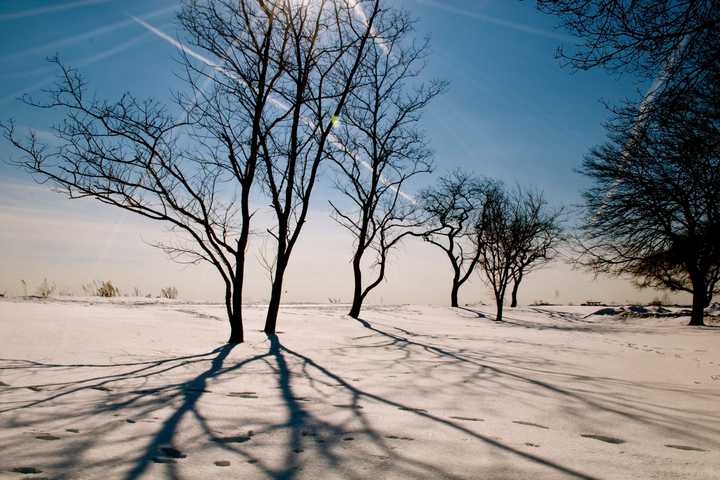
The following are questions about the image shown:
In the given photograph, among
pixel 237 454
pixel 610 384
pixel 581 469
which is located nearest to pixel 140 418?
Answer: pixel 237 454

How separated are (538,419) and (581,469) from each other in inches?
37.8

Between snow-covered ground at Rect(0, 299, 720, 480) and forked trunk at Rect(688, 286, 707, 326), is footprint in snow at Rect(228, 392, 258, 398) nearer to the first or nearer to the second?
snow-covered ground at Rect(0, 299, 720, 480)

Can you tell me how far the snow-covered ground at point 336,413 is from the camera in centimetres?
212

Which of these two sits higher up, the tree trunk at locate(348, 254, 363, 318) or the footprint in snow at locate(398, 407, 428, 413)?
the tree trunk at locate(348, 254, 363, 318)

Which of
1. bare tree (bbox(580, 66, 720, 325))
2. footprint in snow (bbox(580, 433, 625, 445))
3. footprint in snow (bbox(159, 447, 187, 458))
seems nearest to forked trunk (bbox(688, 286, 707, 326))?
bare tree (bbox(580, 66, 720, 325))

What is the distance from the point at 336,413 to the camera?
122 inches

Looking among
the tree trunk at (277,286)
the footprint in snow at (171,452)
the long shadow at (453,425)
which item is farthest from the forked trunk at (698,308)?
the footprint in snow at (171,452)

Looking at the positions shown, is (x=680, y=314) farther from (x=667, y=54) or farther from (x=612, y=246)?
(x=667, y=54)

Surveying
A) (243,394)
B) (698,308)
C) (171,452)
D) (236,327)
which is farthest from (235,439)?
(698,308)

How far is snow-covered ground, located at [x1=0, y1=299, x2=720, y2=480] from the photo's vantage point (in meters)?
2.12

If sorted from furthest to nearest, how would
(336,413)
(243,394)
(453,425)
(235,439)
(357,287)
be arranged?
1. (357,287)
2. (243,394)
3. (336,413)
4. (453,425)
5. (235,439)

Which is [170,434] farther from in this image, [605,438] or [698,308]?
[698,308]

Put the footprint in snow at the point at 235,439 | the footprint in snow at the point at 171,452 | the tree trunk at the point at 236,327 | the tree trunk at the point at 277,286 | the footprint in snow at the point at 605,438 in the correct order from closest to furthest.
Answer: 1. the footprint in snow at the point at 171,452
2. the footprint in snow at the point at 235,439
3. the footprint in snow at the point at 605,438
4. the tree trunk at the point at 236,327
5. the tree trunk at the point at 277,286

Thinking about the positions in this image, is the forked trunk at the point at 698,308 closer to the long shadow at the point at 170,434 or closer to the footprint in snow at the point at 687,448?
the footprint in snow at the point at 687,448
